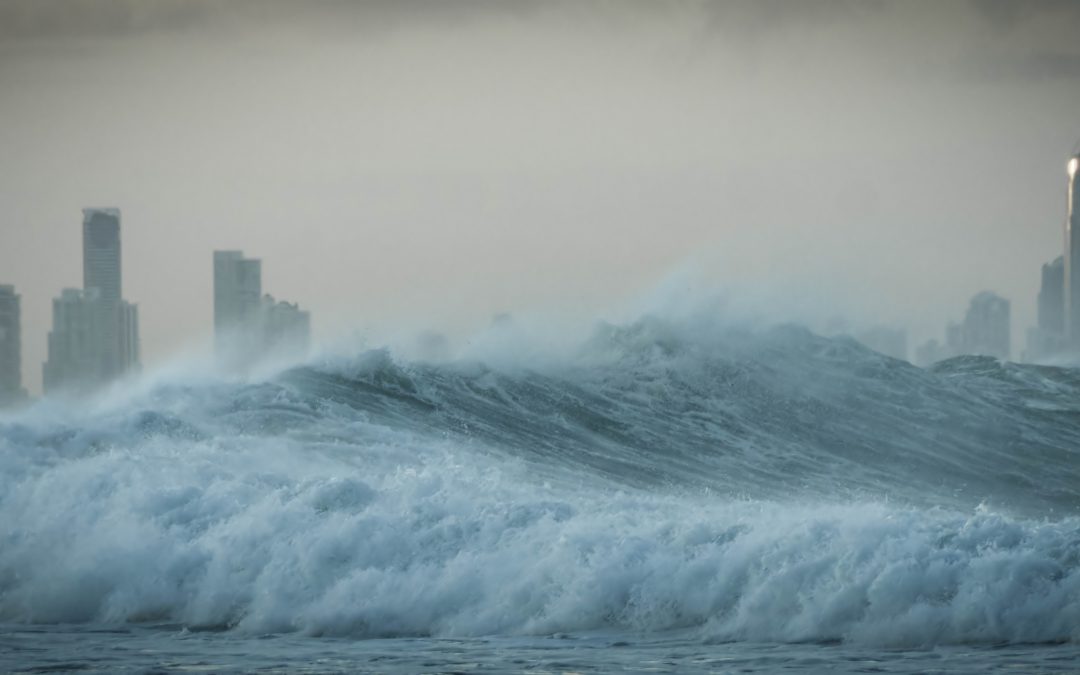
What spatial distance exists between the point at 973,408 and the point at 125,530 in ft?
81.4

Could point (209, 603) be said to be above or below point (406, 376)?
below

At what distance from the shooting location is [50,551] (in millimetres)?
21406

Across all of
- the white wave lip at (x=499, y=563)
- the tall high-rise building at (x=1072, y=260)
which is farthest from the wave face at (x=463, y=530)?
the tall high-rise building at (x=1072, y=260)

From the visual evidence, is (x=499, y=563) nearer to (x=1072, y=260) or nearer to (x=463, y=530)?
(x=463, y=530)

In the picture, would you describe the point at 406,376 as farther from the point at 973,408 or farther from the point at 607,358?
the point at 973,408

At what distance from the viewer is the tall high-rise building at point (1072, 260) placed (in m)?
117

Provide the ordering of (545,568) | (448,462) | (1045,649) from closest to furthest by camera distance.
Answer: (1045,649) < (545,568) < (448,462)

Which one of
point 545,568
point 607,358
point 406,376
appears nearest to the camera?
point 545,568

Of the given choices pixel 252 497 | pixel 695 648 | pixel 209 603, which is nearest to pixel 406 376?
pixel 252 497

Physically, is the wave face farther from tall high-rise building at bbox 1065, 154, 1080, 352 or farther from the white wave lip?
tall high-rise building at bbox 1065, 154, 1080, 352

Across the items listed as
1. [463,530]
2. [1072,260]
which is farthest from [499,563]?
[1072,260]

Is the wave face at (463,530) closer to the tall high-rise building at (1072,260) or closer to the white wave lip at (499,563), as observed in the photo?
the white wave lip at (499,563)

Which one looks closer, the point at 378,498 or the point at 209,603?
the point at 209,603

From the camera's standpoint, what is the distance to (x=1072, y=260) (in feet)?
431
